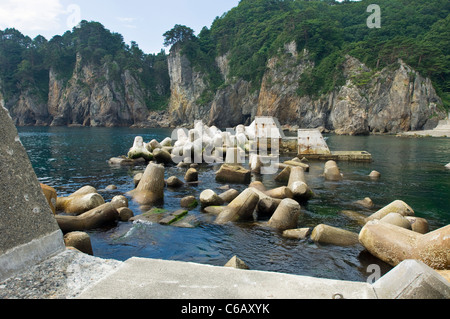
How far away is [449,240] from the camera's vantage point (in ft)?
17.4

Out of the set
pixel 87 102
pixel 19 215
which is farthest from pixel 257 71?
pixel 19 215

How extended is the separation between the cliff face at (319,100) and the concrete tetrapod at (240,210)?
62.5 metres

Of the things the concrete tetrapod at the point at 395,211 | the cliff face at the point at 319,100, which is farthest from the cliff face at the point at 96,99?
the concrete tetrapod at the point at 395,211

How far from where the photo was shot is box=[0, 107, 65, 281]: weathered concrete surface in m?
3.08

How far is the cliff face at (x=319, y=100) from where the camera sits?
63.6 m

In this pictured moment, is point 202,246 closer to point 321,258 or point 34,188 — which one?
point 321,258

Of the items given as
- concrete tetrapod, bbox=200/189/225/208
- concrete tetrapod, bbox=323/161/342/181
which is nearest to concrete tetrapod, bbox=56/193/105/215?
concrete tetrapod, bbox=200/189/225/208

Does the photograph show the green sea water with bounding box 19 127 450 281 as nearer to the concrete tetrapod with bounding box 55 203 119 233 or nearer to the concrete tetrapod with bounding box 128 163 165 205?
the concrete tetrapod with bounding box 55 203 119 233

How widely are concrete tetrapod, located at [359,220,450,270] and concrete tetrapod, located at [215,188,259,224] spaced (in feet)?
11.2

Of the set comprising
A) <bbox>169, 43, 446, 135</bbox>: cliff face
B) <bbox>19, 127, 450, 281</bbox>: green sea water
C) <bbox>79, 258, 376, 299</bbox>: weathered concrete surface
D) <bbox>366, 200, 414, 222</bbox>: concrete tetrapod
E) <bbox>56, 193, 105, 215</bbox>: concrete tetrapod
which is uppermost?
<bbox>169, 43, 446, 135</bbox>: cliff face

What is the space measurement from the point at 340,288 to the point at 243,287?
3.06 ft

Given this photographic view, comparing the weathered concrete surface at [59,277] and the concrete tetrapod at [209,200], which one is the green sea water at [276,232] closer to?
the concrete tetrapod at [209,200]

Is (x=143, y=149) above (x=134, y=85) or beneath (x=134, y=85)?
beneath
